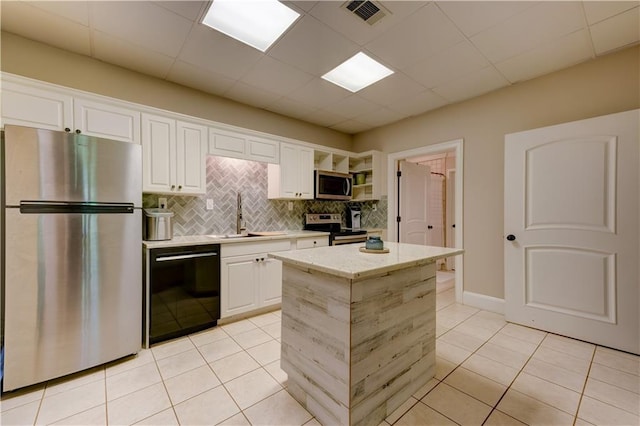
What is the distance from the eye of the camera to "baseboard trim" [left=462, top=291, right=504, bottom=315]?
3.13 meters

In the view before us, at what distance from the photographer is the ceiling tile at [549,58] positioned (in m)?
2.27

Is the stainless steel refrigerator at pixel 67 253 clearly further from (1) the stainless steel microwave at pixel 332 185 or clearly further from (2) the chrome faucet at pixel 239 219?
(1) the stainless steel microwave at pixel 332 185

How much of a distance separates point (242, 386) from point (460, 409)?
4.58 ft

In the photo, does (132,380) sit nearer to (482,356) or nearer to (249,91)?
(482,356)

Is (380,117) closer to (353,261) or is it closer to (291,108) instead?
(291,108)

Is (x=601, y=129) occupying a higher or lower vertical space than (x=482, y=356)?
higher

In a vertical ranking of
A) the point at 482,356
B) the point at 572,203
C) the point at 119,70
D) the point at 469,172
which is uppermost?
the point at 119,70

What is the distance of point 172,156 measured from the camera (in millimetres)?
2688

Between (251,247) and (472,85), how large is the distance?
10.2 ft

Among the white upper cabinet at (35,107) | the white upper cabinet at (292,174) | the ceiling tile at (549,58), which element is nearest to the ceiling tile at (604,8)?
the ceiling tile at (549,58)

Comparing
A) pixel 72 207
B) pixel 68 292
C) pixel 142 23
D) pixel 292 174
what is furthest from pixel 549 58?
pixel 68 292

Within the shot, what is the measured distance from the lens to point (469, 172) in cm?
338

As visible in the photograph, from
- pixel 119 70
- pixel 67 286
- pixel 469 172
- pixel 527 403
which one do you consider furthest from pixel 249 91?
pixel 527 403

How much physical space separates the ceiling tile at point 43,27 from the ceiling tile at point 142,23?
0.70 feet
